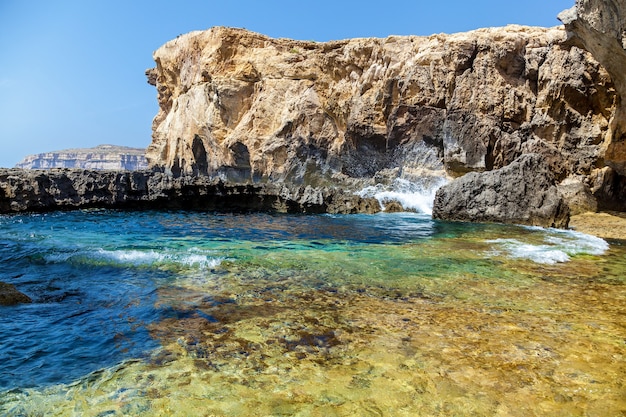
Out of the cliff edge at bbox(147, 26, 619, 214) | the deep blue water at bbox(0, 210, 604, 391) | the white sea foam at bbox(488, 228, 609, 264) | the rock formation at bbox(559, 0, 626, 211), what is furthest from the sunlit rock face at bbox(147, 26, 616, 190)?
the deep blue water at bbox(0, 210, 604, 391)

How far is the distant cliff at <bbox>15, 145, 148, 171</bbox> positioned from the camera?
11438cm

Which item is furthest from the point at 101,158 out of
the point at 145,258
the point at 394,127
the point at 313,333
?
the point at 313,333

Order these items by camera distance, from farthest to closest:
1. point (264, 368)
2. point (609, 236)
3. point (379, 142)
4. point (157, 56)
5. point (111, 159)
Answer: point (111, 159) < point (157, 56) < point (379, 142) < point (609, 236) < point (264, 368)

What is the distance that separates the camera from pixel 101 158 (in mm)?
116188

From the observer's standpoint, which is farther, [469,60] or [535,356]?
[469,60]

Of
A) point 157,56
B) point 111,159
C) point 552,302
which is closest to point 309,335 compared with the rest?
point 552,302

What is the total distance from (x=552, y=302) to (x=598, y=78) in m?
19.8

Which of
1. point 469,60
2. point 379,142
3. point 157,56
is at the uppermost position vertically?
point 157,56

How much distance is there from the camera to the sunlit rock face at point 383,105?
22391 mm

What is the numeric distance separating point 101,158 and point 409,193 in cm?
11064

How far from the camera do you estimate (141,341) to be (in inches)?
169

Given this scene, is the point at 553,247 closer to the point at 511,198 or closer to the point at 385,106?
the point at 511,198

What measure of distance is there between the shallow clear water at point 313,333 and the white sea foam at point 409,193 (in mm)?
14078

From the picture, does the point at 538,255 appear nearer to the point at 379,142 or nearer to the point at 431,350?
the point at 431,350
